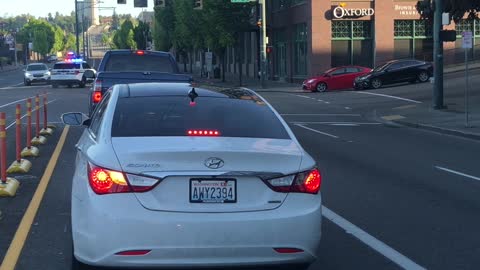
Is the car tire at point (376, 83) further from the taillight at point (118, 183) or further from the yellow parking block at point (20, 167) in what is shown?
the taillight at point (118, 183)

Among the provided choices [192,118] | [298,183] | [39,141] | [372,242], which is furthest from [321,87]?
[298,183]

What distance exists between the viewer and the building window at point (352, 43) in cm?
4766

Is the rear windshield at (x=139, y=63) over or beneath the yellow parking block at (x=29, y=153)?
over

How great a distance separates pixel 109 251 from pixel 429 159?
1064 centimetres

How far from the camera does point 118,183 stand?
5.32 metres

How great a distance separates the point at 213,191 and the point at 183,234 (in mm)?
378

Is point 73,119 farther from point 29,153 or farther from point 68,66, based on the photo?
point 68,66

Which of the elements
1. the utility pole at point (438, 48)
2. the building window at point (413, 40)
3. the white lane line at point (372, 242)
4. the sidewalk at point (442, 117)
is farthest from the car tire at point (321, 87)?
the white lane line at point (372, 242)

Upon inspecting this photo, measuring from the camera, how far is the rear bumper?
525cm

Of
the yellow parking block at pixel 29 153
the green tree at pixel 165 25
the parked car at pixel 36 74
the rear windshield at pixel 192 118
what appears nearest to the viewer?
the rear windshield at pixel 192 118

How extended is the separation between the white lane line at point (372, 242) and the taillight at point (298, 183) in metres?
1.69

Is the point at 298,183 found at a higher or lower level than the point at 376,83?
higher

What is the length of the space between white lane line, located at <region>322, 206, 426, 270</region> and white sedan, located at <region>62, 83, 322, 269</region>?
64.6 inches

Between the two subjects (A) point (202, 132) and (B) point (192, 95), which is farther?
(B) point (192, 95)
